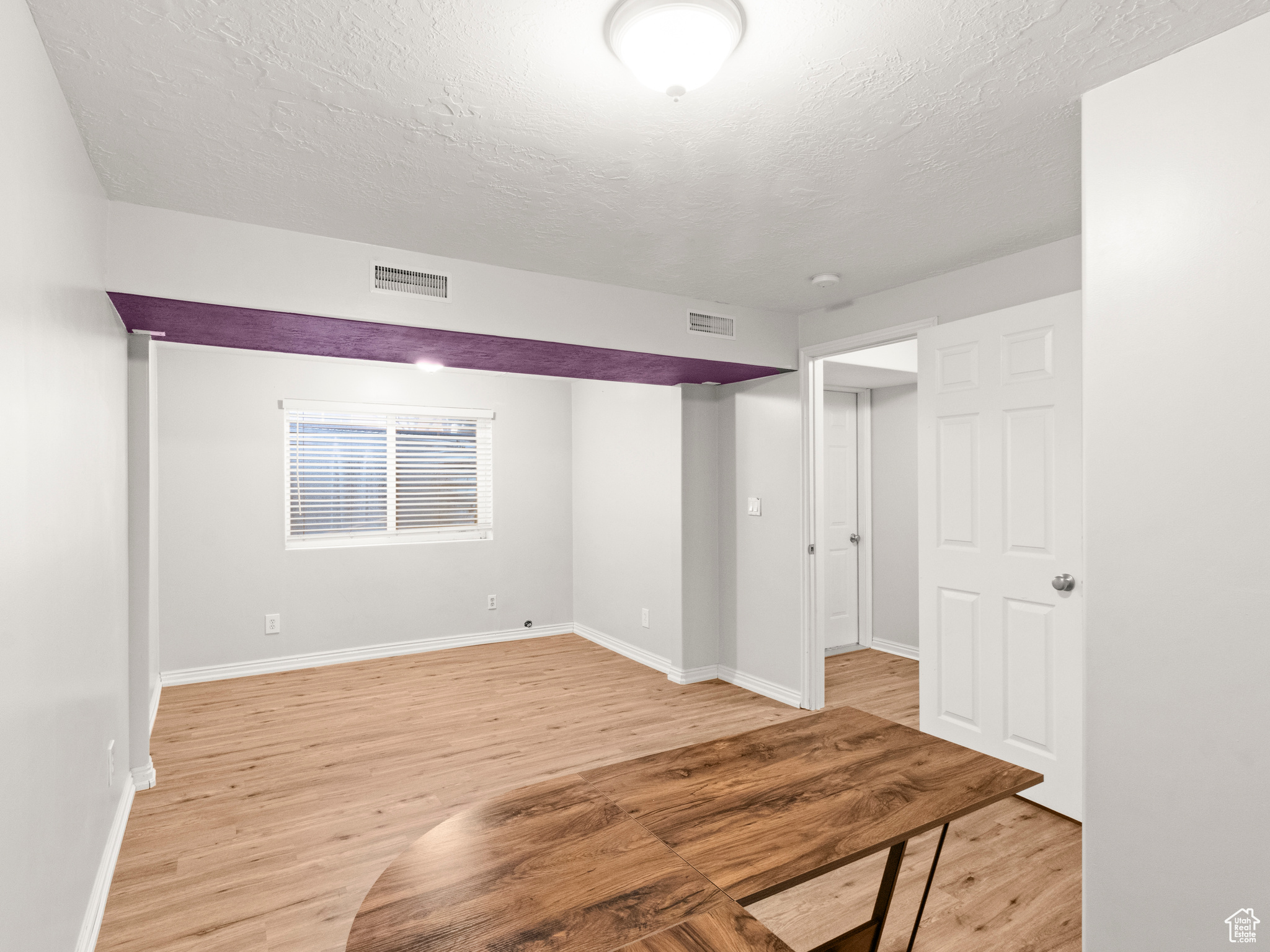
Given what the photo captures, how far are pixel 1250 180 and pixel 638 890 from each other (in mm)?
2039

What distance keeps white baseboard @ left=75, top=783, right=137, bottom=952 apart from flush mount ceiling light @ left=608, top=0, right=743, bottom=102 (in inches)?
109

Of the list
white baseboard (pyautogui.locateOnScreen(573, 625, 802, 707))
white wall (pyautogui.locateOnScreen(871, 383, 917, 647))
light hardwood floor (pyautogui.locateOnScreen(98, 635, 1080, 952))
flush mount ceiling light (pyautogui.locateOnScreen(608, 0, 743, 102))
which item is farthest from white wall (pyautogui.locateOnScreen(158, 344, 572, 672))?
flush mount ceiling light (pyautogui.locateOnScreen(608, 0, 743, 102))

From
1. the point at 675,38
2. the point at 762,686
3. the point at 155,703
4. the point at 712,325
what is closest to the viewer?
the point at 675,38

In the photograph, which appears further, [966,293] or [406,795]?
[966,293]

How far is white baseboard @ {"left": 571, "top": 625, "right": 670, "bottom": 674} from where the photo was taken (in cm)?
510

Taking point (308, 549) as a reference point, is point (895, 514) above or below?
above

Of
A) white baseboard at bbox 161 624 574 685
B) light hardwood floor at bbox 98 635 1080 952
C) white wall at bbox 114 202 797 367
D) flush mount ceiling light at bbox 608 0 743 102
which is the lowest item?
light hardwood floor at bbox 98 635 1080 952

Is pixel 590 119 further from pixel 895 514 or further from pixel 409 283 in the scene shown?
pixel 895 514

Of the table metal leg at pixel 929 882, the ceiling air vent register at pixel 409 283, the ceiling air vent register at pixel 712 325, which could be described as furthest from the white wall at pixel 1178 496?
the ceiling air vent register at pixel 409 283

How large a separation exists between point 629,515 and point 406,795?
2844mm

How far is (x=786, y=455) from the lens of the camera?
14.3 ft

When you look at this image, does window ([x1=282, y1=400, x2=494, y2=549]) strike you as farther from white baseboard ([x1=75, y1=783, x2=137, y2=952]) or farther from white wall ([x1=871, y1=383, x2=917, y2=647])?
white wall ([x1=871, y1=383, x2=917, y2=647])

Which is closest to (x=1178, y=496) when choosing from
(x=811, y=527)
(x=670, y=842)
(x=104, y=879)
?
(x=670, y=842)

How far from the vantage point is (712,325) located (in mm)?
3996
